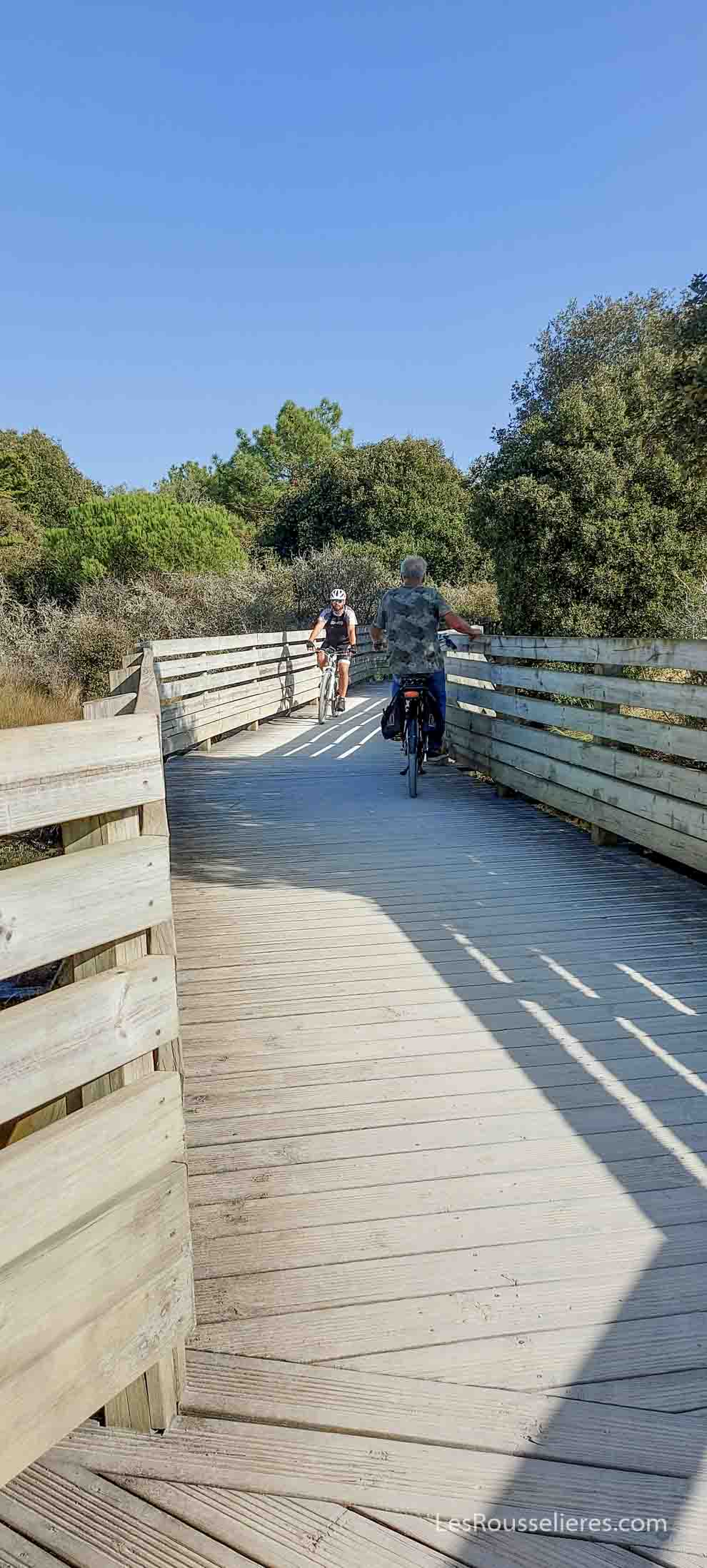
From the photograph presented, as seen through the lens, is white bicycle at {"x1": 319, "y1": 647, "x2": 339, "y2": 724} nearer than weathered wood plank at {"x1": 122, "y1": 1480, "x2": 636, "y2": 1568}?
No

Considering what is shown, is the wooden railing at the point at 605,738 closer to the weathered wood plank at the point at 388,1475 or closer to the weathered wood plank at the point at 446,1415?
the weathered wood plank at the point at 446,1415

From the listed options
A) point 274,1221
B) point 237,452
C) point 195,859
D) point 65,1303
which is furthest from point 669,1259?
point 237,452

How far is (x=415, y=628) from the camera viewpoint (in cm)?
830

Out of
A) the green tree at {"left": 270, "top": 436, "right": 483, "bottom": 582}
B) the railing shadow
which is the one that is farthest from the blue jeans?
the green tree at {"left": 270, "top": 436, "right": 483, "bottom": 582}

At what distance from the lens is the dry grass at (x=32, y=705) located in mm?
10578

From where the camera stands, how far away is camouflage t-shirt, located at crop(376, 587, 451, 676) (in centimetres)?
827

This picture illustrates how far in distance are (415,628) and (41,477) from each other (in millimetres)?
53731

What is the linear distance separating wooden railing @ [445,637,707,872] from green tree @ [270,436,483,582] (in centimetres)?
2786

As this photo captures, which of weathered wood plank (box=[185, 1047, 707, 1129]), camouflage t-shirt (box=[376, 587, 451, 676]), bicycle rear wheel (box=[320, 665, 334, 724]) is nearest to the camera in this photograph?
weathered wood plank (box=[185, 1047, 707, 1129])

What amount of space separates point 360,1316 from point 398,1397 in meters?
0.27

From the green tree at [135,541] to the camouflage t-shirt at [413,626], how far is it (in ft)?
90.3

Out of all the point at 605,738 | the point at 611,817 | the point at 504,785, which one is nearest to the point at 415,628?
the point at 504,785

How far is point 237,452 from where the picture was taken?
66.2 m

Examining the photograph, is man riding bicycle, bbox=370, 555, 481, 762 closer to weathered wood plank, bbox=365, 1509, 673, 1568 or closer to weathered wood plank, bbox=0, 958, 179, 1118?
weathered wood plank, bbox=0, 958, 179, 1118
